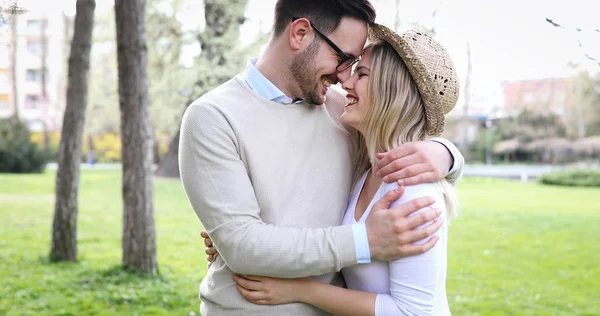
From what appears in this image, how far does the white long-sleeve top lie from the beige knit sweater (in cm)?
18

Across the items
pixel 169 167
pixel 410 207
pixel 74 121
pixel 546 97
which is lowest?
pixel 169 167

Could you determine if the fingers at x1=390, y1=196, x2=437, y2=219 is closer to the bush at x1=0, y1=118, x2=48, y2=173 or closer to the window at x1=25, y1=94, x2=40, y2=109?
the bush at x1=0, y1=118, x2=48, y2=173

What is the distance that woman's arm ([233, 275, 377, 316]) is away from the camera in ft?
7.18

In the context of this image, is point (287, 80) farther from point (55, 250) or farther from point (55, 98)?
point (55, 98)

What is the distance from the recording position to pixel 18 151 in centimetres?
2417

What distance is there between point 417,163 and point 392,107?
241 millimetres

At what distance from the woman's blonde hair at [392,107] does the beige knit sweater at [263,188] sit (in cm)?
21

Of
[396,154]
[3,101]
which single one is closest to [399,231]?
[396,154]

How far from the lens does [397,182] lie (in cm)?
219

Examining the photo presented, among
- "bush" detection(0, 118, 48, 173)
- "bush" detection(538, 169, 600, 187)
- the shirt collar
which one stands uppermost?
the shirt collar

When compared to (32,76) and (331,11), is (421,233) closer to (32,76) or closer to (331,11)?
(331,11)

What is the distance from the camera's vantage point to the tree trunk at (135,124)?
6672 millimetres

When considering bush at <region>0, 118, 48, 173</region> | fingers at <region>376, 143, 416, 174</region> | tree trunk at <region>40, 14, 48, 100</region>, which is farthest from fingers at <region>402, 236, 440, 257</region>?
tree trunk at <region>40, 14, 48, 100</region>

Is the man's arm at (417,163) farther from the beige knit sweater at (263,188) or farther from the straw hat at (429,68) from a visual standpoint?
the beige knit sweater at (263,188)
